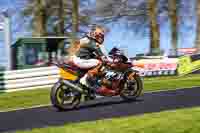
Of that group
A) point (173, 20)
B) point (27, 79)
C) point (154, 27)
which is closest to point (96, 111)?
point (27, 79)

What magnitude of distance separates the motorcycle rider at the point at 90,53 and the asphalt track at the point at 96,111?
783 mm

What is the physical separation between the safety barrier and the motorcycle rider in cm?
904

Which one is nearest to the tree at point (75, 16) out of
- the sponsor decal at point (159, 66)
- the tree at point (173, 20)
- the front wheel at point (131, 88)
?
the tree at point (173, 20)

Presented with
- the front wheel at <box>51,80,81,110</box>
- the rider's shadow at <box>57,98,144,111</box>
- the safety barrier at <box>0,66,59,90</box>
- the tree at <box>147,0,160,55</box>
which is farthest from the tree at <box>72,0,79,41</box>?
the front wheel at <box>51,80,81,110</box>

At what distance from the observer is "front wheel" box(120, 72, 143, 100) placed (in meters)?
11.9

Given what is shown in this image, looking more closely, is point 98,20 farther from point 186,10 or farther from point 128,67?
point 128,67

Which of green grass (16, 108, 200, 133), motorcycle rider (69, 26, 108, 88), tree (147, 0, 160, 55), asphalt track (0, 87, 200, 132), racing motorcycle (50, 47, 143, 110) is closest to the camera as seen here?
green grass (16, 108, 200, 133)

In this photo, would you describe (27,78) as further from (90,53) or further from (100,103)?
(90,53)

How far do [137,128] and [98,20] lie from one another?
1500 inches

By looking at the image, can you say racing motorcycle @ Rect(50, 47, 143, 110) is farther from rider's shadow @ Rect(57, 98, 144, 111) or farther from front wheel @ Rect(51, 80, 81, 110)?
rider's shadow @ Rect(57, 98, 144, 111)

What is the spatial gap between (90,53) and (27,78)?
934cm

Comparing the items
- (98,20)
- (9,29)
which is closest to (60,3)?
(98,20)

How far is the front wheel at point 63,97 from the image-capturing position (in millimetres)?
10773

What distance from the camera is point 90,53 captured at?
442 inches
